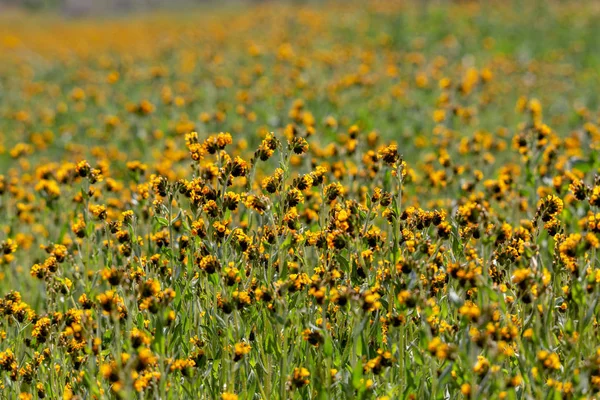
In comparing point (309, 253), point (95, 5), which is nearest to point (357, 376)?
point (309, 253)

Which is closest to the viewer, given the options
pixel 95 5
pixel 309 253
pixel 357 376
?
A: pixel 357 376

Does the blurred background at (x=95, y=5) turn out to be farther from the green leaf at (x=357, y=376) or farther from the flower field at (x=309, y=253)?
the green leaf at (x=357, y=376)

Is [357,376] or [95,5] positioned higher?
[95,5]

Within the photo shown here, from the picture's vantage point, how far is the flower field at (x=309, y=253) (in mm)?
2959

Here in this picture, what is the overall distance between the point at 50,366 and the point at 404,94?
304 inches

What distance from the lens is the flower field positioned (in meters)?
2.96

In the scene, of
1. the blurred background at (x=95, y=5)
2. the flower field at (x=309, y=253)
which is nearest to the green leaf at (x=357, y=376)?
the flower field at (x=309, y=253)

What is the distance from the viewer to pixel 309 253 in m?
4.96

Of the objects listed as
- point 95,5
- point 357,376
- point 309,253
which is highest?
point 95,5

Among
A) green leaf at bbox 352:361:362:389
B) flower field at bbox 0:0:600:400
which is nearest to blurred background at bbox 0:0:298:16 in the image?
flower field at bbox 0:0:600:400

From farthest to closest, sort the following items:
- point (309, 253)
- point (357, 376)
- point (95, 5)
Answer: point (95, 5) → point (309, 253) → point (357, 376)

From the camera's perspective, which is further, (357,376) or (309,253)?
(309,253)

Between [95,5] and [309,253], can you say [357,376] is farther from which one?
[95,5]

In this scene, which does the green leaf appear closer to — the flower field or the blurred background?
the flower field
